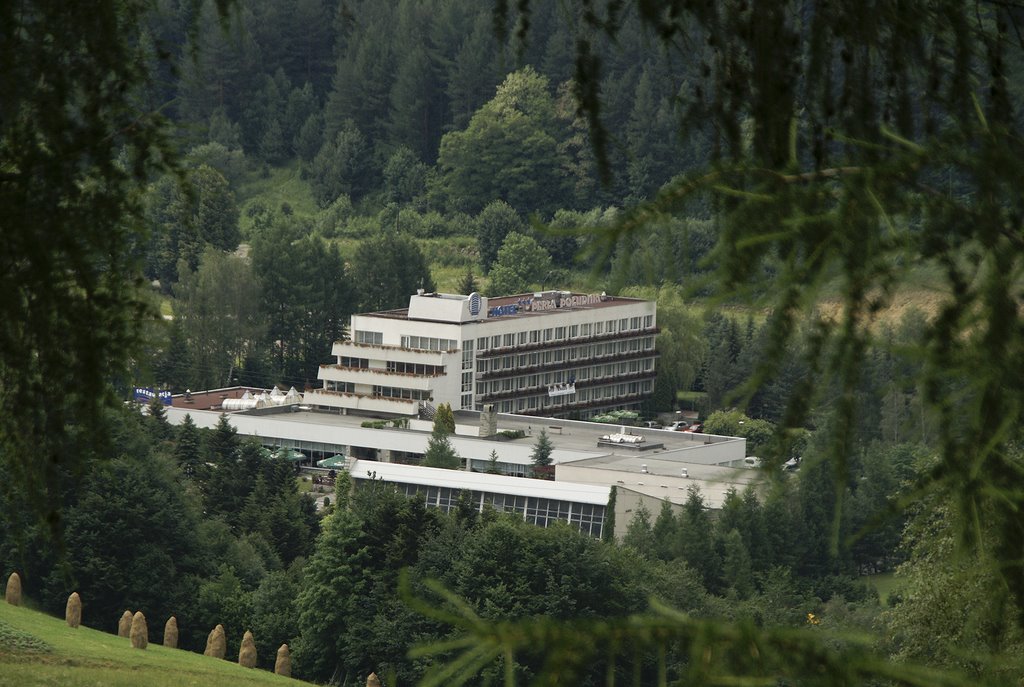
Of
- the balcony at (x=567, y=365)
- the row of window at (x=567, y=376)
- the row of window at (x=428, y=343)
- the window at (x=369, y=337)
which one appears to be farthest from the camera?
the row of window at (x=567, y=376)

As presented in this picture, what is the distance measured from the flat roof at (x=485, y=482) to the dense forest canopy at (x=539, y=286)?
5.03m

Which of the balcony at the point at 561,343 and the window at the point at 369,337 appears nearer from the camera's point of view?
the window at the point at 369,337

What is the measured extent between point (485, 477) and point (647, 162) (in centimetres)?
3717

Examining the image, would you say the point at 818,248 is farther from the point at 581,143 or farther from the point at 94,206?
the point at 581,143

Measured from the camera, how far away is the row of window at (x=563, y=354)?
86.0m

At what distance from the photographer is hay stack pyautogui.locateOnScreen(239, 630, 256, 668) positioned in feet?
128

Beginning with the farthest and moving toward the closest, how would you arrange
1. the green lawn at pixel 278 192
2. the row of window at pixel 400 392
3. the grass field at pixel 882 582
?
the green lawn at pixel 278 192 → the row of window at pixel 400 392 → the grass field at pixel 882 582

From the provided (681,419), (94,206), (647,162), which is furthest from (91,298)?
(647,162)

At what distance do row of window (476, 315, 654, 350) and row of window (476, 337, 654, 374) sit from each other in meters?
0.59

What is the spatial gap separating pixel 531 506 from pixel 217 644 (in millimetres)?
22953

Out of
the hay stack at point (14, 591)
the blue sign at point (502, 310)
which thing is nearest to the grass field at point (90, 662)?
the hay stack at point (14, 591)

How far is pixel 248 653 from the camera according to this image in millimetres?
39281

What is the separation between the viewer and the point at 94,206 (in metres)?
6.46

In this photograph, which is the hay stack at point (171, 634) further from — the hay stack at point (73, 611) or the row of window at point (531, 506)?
the row of window at point (531, 506)
